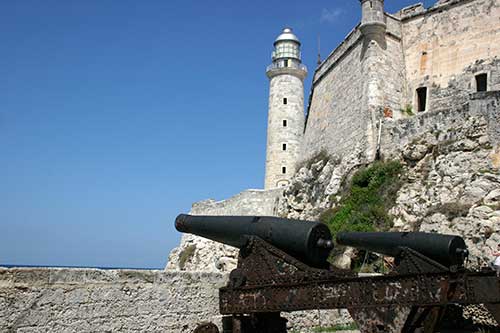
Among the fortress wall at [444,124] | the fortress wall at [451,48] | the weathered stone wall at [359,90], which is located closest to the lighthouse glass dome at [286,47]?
the weathered stone wall at [359,90]

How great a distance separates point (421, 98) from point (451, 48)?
215 cm

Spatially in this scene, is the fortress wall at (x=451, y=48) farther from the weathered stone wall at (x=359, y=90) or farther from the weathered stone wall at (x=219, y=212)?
the weathered stone wall at (x=219, y=212)

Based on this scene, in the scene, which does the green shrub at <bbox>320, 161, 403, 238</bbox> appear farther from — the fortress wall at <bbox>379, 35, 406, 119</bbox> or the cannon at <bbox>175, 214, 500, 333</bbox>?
the cannon at <bbox>175, 214, 500, 333</bbox>

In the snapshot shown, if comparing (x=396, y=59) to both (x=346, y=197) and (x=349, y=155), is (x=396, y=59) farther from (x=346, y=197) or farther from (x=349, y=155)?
(x=346, y=197)

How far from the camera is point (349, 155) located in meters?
20.3

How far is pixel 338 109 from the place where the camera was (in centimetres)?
2328

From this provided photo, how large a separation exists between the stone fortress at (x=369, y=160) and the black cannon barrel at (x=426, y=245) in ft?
6.17

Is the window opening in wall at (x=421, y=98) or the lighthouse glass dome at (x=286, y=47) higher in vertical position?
the lighthouse glass dome at (x=286, y=47)

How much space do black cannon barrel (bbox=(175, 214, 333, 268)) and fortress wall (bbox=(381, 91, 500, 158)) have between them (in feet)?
38.4

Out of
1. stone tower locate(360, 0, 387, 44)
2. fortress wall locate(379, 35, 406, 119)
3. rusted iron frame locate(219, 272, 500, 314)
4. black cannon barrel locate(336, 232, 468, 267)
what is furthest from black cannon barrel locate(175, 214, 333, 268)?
stone tower locate(360, 0, 387, 44)

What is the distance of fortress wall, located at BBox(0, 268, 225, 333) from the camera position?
4938mm

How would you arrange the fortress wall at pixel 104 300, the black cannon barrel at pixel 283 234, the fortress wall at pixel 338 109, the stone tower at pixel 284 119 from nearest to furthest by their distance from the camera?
the black cannon barrel at pixel 283 234 → the fortress wall at pixel 104 300 → the fortress wall at pixel 338 109 → the stone tower at pixel 284 119

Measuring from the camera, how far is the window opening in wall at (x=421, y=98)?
20.7 meters

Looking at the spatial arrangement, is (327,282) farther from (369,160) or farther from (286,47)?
(286,47)
